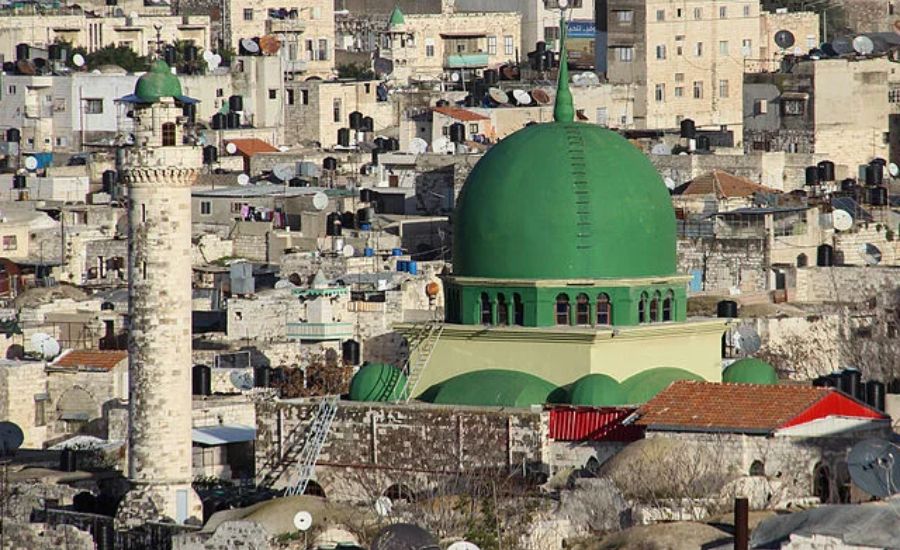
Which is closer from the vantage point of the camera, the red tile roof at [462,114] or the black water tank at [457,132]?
the black water tank at [457,132]

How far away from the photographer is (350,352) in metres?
77.5

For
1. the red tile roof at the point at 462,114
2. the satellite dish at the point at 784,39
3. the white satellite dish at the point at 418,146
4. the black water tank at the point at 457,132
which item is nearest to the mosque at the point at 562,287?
the white satellite dish at the point at 418,146

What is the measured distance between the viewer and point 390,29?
139 metres

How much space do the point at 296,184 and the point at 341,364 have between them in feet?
87.5

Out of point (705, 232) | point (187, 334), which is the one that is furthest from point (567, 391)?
point (705, 232)

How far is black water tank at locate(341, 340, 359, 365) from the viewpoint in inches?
3034

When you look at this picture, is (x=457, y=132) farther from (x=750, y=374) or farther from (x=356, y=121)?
(x=750, y=374)

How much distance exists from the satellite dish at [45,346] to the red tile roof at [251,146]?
109ft

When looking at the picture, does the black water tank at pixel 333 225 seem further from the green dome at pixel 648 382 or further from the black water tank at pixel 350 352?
the green dome at pixel 648 382

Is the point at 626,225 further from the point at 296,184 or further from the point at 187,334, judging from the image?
the point at 296,184

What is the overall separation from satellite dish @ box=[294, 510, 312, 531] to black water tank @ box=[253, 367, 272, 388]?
16.3m

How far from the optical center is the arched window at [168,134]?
6045 centimetres

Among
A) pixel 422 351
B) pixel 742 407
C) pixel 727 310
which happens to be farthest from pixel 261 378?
pixel 742 407

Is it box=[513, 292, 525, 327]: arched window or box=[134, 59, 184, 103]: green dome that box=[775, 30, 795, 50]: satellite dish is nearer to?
box=[513, 292, 525, 327]: arched window
